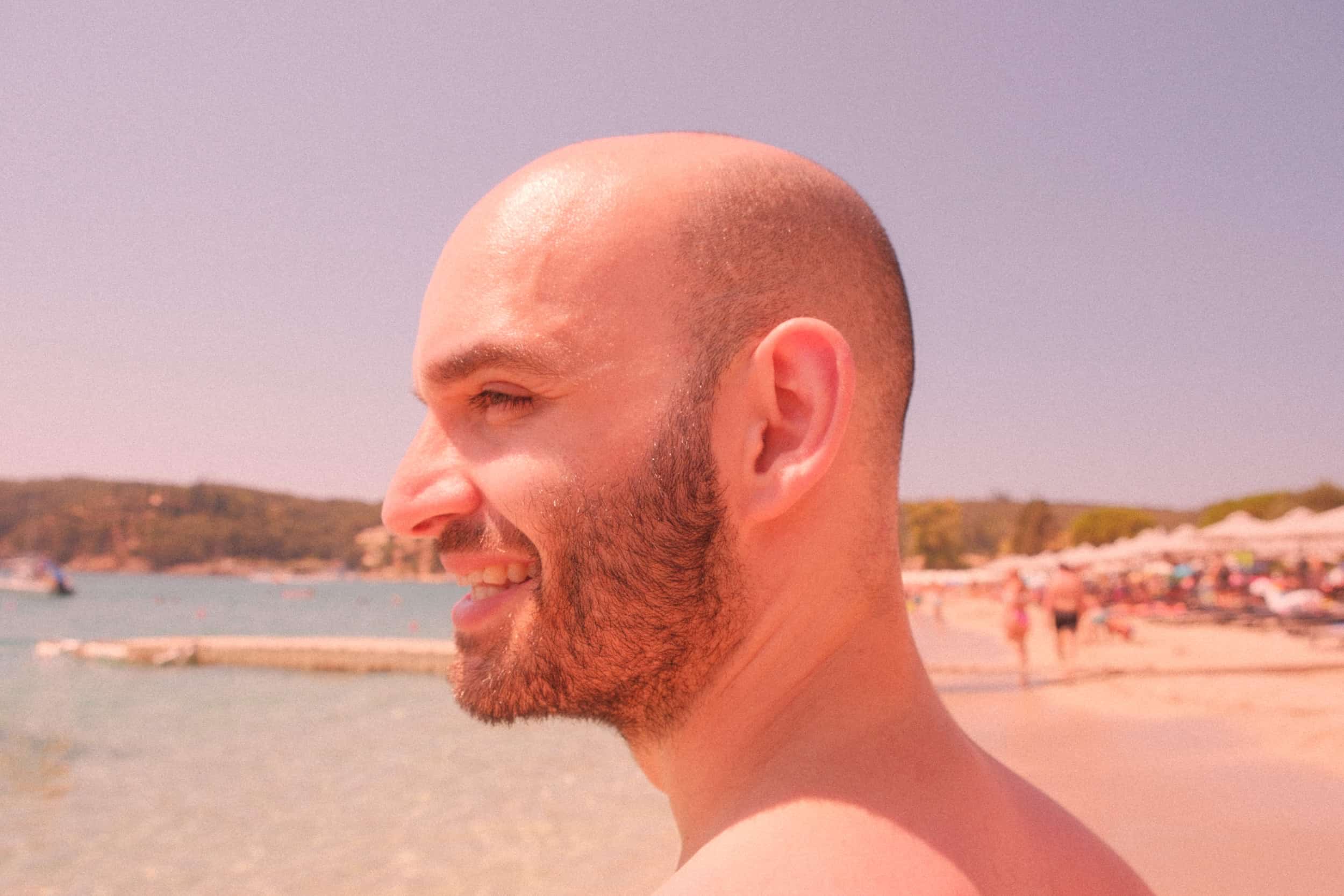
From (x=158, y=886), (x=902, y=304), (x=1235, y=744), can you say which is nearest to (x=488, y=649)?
(x=902, y=304)

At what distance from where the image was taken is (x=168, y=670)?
22.2 meters

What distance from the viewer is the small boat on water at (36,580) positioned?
63.9m

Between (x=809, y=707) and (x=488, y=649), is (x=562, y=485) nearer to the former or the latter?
(x=488, y=649)

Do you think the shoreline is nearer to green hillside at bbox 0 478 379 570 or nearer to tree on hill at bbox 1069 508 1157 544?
tree on hill at bbox 1069 508 1157 544

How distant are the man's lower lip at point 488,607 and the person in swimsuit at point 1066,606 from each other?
14.9 metres

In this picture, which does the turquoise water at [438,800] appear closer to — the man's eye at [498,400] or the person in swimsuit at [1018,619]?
the person in swimsuit at [1018,619]

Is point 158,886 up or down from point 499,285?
down

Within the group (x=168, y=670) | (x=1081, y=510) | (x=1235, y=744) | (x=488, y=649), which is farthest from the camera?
(x=1081, y=510)

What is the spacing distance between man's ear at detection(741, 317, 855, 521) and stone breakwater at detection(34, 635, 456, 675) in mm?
21251

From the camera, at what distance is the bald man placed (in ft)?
3.53

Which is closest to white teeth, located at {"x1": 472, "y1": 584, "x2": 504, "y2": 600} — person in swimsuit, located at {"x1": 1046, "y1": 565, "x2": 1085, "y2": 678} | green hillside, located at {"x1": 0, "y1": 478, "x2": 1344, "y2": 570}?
person in swimsuit, located at {"x1": 1046, "y1": 565, "x2": 1085, "y2": 678}

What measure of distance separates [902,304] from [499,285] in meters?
0.62

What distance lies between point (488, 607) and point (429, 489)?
0.19 m

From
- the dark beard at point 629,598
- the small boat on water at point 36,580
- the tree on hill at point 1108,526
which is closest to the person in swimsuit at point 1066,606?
the dark beard at point 629,598
